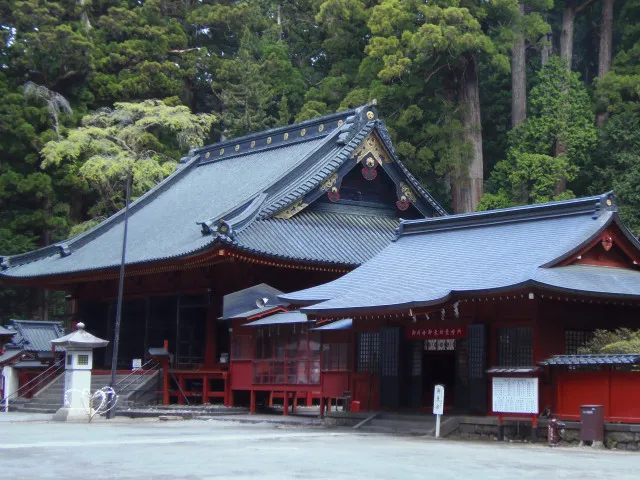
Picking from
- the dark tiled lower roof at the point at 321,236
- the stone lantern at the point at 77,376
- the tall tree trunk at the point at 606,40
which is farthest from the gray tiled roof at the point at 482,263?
the tall tree trunk at the point at 606,40

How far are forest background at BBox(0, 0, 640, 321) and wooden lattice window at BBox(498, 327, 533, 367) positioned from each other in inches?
826

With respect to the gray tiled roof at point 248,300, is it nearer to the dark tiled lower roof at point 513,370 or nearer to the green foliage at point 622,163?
the dark tiled lower roof at point 513,370

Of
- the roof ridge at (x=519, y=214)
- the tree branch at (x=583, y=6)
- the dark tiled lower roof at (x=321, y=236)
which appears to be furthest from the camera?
the tree branch at (x=583, y=6)

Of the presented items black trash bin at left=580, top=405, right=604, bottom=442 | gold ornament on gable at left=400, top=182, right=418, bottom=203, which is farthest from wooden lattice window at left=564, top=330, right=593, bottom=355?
gold ornament on gable at left=400, top=182, right=418, bottom=203

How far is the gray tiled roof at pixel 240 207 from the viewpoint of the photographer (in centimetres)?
3184

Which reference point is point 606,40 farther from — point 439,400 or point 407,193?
point 439,400

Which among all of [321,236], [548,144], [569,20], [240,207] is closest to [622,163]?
[548,144]

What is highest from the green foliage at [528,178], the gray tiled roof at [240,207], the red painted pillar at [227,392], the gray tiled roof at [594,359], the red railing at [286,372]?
the green foliage at [528,178]

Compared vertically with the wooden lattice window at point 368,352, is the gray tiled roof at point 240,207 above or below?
above

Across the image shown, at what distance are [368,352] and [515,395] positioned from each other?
536 cm

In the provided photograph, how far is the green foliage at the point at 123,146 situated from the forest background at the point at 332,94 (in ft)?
0.35

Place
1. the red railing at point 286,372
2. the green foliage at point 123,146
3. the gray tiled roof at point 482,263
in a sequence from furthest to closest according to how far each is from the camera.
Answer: the green foliage at point 123,146, the red railing at point 286,372, the gray tiled roof at point 482,263

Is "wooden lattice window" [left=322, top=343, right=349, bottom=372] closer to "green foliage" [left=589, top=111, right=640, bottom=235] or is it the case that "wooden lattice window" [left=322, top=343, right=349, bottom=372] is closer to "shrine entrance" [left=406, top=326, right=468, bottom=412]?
"shrine entrance" [left=406, top=326, right=468, bottom=412]

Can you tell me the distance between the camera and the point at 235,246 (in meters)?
29.3
